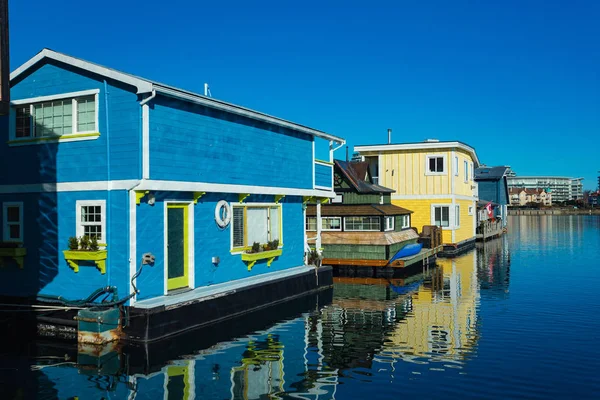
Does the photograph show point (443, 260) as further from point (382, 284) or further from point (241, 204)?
point (241, 204)

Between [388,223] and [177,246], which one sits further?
[388,223]

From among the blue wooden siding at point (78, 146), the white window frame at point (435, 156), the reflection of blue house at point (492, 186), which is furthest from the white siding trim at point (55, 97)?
the reflection of blue house at point (492, 186)

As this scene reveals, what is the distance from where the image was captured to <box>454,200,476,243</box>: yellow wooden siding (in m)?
38.6

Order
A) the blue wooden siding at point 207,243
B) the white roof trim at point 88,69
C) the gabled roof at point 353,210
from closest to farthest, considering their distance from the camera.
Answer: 1. the white roof trim at point 88,69
2. the blue wooden siding at point 207,243
3. the gabled roof at point 353,210

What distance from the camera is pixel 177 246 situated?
606 inches

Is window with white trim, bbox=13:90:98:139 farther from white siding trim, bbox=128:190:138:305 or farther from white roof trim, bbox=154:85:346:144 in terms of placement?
white siding trim, bbox=128:190:138:305

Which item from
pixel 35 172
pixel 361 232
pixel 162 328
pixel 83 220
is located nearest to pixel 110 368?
pixel 162 328

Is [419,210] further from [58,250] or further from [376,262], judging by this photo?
[58,250]

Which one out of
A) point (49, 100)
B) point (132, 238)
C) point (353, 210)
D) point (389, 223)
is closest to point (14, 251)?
point (132, 238)

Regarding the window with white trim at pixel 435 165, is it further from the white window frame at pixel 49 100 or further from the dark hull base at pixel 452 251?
the white window frame at pixel 49 100

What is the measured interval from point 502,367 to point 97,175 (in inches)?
423

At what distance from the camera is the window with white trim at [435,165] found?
3747 centimetres

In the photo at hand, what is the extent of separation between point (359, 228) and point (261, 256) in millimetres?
10881

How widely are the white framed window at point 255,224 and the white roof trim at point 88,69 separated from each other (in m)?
5.41
